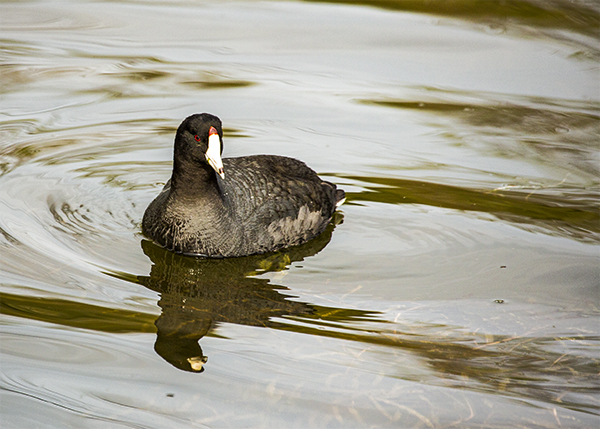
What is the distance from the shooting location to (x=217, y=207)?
527 cm

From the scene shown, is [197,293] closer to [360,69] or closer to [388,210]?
[388,210]

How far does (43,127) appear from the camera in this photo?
736cm

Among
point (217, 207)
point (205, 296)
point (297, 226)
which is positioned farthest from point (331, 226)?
point (205, 296)

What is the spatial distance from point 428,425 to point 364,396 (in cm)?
35

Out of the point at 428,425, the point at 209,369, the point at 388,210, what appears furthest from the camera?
the point at 388,210

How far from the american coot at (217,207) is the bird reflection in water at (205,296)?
104 millimetres

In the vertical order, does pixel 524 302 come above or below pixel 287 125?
below

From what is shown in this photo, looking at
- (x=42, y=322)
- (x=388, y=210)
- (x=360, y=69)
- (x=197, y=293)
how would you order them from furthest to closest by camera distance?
1. (x=360, y=69)
2. (x=388, y=210)
3. (x=197, y=293)
4. (x=42, y=322)

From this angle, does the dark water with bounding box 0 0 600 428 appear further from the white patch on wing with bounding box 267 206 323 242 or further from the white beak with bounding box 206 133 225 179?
the white beak with bounding box 206 133 225 179

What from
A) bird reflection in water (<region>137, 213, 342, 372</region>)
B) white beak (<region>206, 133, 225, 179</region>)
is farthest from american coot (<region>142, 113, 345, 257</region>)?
bird reflection in water (<region>137, 213, 342, 372</region>)

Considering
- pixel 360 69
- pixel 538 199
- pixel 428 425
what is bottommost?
pixel 428 425

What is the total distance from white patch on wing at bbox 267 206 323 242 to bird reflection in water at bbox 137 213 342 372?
110 mm

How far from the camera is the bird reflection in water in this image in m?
4.18

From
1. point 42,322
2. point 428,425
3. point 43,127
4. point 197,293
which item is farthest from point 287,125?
point 428,425
